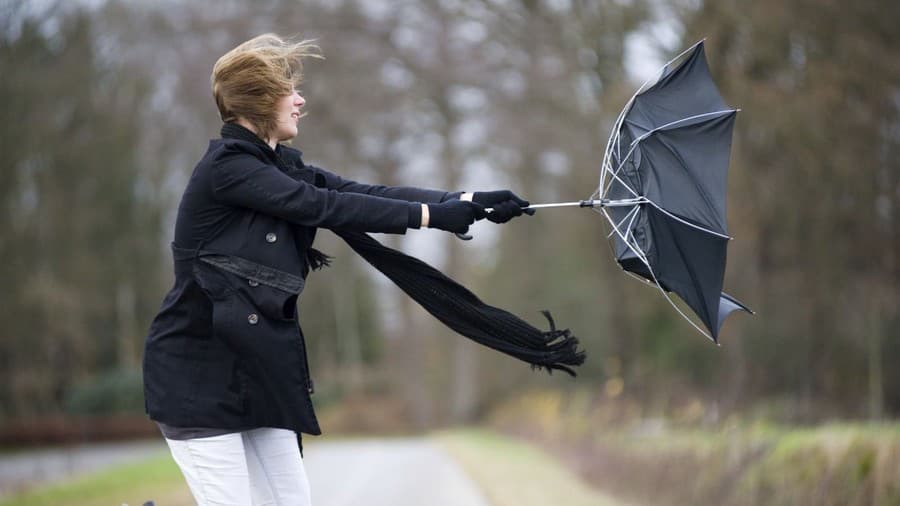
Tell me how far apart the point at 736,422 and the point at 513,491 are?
246cm

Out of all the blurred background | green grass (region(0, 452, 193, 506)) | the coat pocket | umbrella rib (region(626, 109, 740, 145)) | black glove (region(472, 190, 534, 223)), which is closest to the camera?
the coat pocket

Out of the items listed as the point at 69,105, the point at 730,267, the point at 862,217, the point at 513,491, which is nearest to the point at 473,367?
the point at 69,105

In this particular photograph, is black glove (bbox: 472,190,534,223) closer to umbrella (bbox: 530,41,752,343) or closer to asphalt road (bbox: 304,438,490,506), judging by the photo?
umbrella (bbox: 530,41,752,343)

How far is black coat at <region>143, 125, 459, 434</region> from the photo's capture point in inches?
142

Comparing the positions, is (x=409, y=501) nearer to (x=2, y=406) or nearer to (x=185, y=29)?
(x=185, y=29)

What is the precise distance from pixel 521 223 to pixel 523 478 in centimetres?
2013

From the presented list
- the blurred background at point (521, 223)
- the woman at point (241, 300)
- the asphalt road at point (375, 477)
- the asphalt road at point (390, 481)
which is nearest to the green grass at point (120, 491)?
the asphalt road at point (375, 477)

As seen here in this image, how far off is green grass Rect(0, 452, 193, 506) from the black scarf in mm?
6381

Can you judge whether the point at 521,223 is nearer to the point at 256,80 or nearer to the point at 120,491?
the point at 120,491

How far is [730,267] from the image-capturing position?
17938mm

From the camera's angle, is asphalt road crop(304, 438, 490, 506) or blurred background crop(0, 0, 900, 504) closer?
asphalt road crop(304, 438, 490, 506)

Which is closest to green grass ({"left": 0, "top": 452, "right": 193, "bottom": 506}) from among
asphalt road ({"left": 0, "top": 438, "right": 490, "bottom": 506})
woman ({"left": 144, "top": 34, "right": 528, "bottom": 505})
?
asphalt road ({"left": 0, "top": 438, "right": 490, "bottom": 506})

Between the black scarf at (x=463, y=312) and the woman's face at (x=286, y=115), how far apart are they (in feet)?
1.61

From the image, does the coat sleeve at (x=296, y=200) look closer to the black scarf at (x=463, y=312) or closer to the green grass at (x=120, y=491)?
the black scarf at (x=463, y=312)
